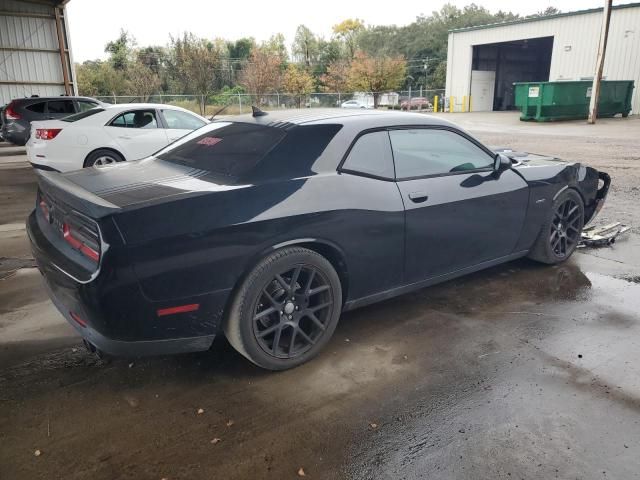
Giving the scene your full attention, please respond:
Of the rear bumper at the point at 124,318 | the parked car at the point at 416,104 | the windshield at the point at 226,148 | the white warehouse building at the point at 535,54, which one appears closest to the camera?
the rear bumper at the point at 124,318

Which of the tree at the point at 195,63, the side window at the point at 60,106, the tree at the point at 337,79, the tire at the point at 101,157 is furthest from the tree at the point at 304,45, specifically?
the tire at the point at 101,157

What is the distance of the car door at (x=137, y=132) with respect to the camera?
8.38 meters

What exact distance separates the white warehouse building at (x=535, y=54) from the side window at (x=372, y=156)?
98.3ft

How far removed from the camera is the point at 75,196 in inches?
105

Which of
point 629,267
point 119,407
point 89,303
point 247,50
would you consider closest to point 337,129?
point 89,303

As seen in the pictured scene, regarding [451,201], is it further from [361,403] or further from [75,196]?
[75,196]

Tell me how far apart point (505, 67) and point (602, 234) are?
39.9 m

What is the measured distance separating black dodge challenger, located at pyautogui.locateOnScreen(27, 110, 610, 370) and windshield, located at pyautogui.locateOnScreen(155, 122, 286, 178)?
0.02 metres

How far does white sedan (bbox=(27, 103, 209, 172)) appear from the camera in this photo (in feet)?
26.4

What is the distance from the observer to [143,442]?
2389 millimetres

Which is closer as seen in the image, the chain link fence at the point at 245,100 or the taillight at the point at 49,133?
the taillight at the point at 49,133

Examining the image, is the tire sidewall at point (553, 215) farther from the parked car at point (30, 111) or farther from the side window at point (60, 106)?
the side window at point (60, 106)

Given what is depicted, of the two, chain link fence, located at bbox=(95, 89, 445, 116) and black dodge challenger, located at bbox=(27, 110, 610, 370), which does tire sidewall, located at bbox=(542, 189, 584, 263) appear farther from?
chain link fence, located at bbox=(95, 89, 445, 116)

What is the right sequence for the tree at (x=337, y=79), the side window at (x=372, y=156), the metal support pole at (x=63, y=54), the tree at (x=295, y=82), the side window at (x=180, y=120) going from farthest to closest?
the tree at (x=337, y=79), the tree at (x=295, y=82), the metal support pole at (x=63, y=54), the side window at (x=180, y=120), the side window at (x=372, y=156)
